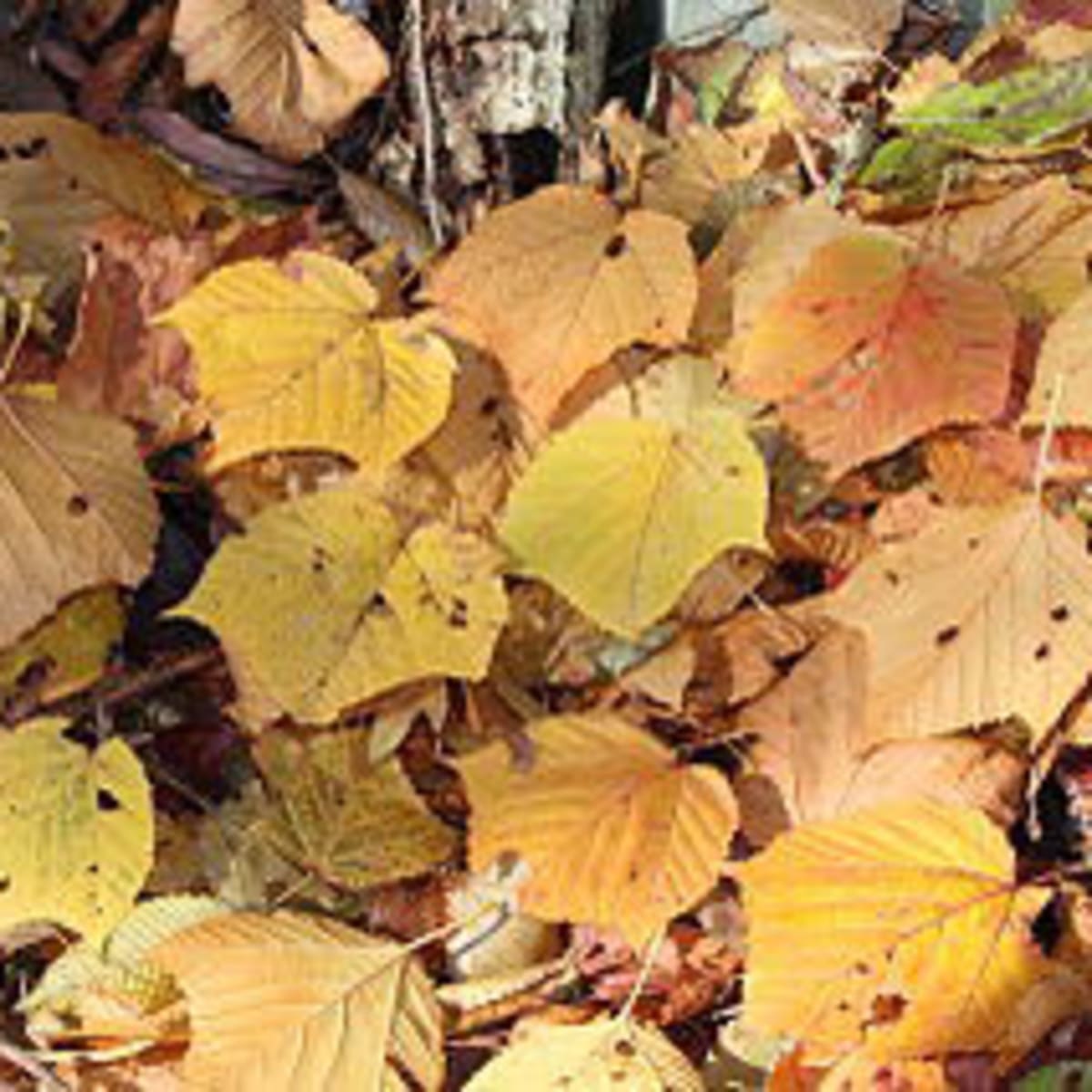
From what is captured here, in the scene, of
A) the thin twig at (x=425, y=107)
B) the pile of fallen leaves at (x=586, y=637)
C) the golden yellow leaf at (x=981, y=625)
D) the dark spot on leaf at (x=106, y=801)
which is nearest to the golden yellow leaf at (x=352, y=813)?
the pile of fallen leaves at (x=586, y=637)

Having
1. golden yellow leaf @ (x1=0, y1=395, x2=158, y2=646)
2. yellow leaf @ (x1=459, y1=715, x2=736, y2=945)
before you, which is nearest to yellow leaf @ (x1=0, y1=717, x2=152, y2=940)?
golden yellow leaf @ (x1=0, y1=395, x2=158, y2=646)

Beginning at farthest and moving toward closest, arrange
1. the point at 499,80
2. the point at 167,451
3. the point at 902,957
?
1. the point at 499,80
2. the point at 167,451
3. the point at 902,957

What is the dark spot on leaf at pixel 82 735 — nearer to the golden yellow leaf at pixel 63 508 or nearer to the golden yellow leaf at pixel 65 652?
the golden yellow leaf at pixel 65 652

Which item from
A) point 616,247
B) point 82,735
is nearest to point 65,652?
point 82,735

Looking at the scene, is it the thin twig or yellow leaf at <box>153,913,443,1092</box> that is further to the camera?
the thin twig

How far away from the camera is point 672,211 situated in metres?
1.43

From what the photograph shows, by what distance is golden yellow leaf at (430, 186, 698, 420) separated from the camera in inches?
49.5

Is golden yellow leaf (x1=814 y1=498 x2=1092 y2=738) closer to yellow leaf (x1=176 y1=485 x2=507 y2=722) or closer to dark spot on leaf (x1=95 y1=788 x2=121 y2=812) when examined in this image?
yellow leaf (x1=176 y1=485 x2=507 y2=722)

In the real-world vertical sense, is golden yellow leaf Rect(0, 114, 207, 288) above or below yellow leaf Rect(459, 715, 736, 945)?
above

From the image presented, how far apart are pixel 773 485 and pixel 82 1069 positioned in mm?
650

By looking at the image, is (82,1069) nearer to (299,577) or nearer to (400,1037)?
(400,1037)

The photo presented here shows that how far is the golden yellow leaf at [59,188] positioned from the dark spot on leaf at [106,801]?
1.42ft

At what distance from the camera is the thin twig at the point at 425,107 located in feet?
5.07

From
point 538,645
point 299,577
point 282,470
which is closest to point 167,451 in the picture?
point 282,470
